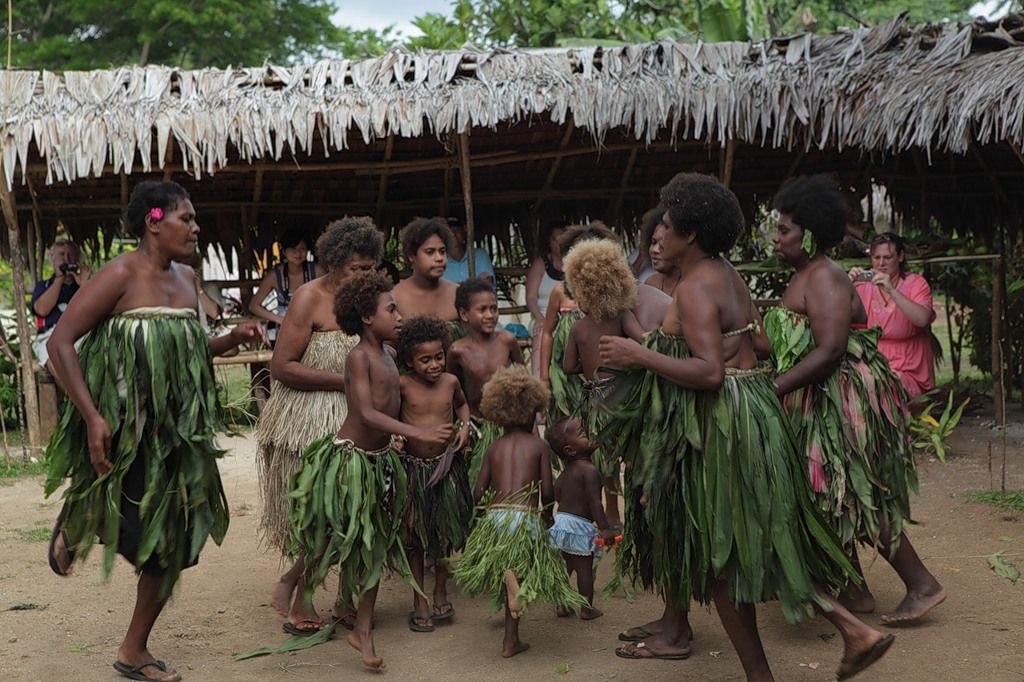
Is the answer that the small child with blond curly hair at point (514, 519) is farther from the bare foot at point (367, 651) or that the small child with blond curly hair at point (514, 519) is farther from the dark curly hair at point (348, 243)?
the dark curly hair at point (348, 243)

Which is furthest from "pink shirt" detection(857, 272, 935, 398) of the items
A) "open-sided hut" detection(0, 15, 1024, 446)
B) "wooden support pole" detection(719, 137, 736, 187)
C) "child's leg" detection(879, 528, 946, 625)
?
"child's leg" detection(879, 528, 946, 625)

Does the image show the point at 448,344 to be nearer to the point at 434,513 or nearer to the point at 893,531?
the point at 434,513

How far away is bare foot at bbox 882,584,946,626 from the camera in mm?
4262

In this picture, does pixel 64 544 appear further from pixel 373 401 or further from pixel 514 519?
pixel 514 519

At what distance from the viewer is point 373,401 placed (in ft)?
13.7

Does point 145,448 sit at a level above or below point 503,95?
below

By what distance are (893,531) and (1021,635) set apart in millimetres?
569

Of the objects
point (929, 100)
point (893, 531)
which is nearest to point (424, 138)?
point (929, 100)

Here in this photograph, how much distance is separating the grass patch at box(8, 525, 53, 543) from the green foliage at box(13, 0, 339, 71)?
16.5 m

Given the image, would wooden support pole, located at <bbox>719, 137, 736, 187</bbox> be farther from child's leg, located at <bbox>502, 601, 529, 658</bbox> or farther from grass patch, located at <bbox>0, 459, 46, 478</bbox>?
grass patch, located at <bbox>0, 459, 46, 478</bbox>

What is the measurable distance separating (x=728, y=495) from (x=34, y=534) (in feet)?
13.8

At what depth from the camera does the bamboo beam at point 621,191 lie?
9.11 meters

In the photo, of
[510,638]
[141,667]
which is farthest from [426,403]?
[141,667]

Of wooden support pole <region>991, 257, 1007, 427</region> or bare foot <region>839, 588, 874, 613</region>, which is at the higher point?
wooden support pole <region>991, 257, 1007, 427</region>
